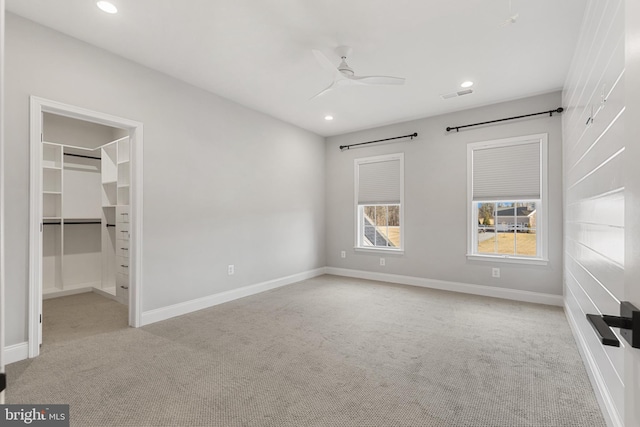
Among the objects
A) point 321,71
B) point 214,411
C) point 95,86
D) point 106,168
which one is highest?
point 321,71

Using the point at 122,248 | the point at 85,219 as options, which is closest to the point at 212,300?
the point at 122,248

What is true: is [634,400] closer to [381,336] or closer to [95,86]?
[381,336]

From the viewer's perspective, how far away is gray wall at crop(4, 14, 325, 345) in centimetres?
261

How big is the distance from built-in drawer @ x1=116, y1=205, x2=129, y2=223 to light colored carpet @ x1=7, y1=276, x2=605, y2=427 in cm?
184

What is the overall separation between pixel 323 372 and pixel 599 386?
183cm

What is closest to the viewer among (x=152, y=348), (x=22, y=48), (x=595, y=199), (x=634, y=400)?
(x=634, y=400)

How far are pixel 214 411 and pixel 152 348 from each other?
49.3 inches

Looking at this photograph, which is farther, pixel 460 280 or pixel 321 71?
pixel 460 280

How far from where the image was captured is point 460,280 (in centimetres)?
484

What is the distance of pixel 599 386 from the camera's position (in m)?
2.01

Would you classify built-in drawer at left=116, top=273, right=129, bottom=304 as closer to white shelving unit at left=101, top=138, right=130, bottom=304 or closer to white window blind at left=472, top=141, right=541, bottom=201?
white shelving unit at left=101, top=138, right=130, bottom=304

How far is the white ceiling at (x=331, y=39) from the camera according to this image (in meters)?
2.51

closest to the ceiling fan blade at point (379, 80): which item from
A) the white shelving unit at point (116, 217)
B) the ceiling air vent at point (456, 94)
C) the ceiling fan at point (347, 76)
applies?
the ceiling fan at point (347, 76)

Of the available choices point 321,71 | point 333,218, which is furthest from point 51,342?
point 333,218
